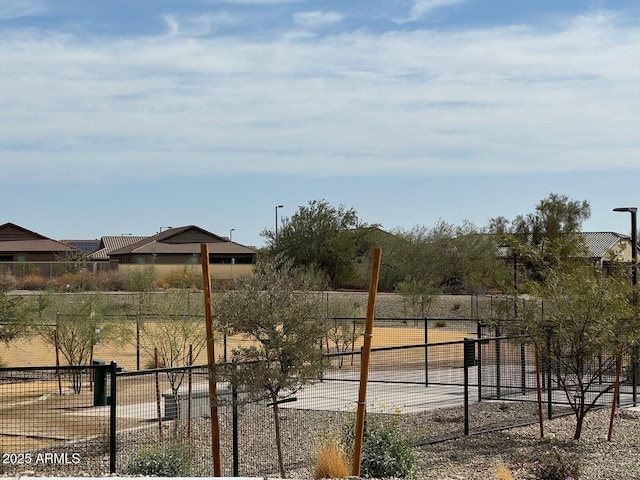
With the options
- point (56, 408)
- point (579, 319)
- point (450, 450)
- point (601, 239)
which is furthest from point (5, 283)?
point (601, 239)

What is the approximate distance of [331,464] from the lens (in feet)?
34.1

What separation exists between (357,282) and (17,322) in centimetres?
5022

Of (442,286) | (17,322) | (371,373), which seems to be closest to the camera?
(17,322)

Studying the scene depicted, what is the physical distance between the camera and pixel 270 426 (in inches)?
633

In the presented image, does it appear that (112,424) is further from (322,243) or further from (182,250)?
(182,250)

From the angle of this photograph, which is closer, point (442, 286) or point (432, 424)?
point (432, 424)

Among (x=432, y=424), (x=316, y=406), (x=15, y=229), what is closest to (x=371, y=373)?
(x=316, y=406)

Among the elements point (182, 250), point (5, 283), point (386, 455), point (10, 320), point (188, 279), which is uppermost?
point (182, 250)

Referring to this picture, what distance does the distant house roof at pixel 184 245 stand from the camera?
277 ft

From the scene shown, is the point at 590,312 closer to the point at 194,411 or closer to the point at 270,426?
the point at 270,426

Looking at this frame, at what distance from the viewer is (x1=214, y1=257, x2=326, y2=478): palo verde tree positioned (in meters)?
10.1

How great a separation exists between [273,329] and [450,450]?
510 cm

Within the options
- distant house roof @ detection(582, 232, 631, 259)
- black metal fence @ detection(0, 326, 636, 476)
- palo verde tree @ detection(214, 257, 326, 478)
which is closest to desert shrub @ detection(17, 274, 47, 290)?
black metal fence @ detection(0, 326, 636, 476)

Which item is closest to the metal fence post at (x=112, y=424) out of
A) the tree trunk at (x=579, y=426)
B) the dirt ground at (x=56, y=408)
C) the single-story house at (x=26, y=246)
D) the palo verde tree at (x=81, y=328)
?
the dirt ground at (x=56, y=408)
